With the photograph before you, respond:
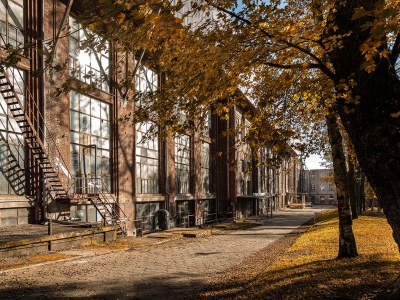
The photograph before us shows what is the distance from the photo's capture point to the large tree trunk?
5.78m

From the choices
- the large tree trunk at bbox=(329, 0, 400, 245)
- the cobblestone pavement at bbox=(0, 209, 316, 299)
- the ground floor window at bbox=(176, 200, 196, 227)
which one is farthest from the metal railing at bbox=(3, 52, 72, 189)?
the ground floor window at bbox=(176, 200, 196, 227)

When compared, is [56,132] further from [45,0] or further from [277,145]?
[277,145]

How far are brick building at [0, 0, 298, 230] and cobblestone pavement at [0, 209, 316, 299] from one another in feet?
10.6

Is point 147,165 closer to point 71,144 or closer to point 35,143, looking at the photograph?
point 71,144

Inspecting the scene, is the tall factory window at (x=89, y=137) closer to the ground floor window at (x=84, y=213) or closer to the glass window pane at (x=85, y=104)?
the glass window pane at (x=85, y=104)

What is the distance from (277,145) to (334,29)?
156 inches

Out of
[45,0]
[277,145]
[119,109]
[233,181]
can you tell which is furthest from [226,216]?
[277,145]

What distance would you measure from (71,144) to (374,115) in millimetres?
15614

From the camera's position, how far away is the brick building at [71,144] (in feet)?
51.7

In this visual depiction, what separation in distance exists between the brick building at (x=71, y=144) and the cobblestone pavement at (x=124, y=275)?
3234 millimetres

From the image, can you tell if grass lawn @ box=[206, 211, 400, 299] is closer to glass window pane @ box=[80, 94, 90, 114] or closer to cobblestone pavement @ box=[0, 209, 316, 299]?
cobblestone pavement @ box=[0, 209, 316, 299]

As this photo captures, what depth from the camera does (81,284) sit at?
32.0 feet

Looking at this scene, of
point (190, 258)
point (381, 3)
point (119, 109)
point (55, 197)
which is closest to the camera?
point (381, 3)

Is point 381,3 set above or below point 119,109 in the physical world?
below
